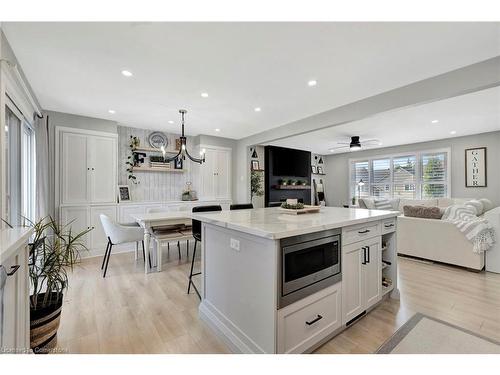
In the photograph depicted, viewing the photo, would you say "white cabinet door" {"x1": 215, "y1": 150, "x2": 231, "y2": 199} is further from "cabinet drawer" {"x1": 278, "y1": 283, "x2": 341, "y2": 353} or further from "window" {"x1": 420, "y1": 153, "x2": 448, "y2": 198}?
"window" {"x1": 420, "y1": 153, "x2": 448, "y2": 198}

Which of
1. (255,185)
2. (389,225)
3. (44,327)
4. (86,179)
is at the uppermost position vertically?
(86,179)

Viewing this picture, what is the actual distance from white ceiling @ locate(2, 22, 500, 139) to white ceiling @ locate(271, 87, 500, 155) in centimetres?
101

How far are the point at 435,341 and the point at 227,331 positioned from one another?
153 cm

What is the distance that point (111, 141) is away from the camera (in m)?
4.27

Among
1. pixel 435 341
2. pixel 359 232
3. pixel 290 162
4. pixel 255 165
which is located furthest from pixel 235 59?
pixel 290 162

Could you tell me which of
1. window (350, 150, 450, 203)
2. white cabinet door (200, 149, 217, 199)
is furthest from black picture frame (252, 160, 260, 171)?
window (350, 150, 450, 203)

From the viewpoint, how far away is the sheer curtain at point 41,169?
3389 millimetres

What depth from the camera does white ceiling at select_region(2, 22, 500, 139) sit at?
1792 mm

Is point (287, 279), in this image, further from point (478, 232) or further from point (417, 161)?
point (417, 161)

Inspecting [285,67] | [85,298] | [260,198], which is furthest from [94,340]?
[260,198]

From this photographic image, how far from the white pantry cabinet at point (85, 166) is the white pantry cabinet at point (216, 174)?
73.0 inches

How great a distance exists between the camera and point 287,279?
145 cm

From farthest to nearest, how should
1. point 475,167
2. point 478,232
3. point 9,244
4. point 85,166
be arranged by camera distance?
point 475,167 → point 85,166 → point 478,232 → point 9,244
